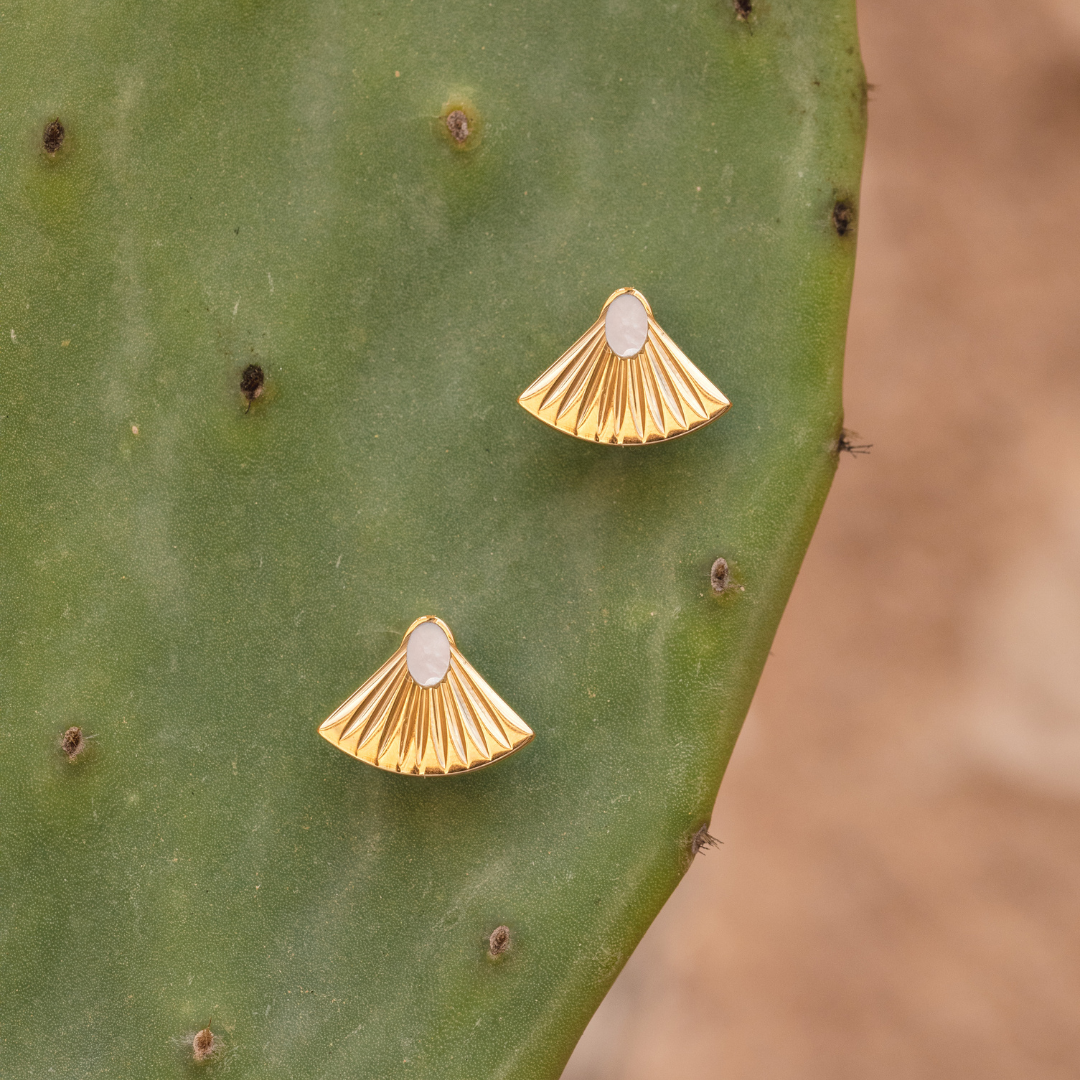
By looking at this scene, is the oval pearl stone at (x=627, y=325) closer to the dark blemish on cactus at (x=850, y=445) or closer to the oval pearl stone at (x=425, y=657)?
the dark blemish on cactus at (x=850, y=445)

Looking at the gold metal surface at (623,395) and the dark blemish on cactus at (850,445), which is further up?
A: the dark blemish on cactus at (850,445)

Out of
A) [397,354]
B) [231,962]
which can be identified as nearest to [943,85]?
[397,354]

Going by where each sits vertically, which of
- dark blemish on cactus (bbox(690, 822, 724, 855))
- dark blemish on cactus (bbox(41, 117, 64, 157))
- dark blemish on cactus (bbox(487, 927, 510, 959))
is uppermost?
dark blemish on cactus (bbox(41, 117, 64, 157))

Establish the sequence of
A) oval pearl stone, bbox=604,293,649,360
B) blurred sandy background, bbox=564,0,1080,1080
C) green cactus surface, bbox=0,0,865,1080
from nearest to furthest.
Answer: oval pearl stone, bbox=604,293,649,360 < green cactus surface, bbox=0,0,865,1080 < blurred sandy background, bbox=564,0,1080,1080

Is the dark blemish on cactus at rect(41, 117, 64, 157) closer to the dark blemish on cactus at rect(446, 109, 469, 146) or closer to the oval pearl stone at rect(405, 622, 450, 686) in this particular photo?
the dark blemish on cactus at rect(446, 109, 469, 146)

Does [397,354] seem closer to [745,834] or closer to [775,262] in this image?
[775,262]

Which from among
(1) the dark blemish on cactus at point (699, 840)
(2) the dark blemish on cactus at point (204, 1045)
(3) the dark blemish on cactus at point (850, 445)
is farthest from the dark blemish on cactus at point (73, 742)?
(3) the dark blemish on cactus at point (850, 445)

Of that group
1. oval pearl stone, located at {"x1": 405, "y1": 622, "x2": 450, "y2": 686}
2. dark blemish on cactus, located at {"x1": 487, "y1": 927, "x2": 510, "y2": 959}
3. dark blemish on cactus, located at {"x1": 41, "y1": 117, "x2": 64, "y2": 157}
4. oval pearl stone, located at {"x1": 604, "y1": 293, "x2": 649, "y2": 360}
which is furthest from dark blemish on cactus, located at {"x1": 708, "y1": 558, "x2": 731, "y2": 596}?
dark blemish on cactus, located at {"x1": 41, "y1": 117, "x2": 64, "y2": 157}
